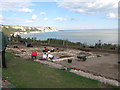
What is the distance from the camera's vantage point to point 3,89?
626 cm

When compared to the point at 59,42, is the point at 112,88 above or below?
below

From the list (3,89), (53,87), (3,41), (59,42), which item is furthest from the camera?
(59,42)

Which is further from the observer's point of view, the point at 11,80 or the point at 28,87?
the point at 11,80

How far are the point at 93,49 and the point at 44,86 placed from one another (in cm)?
1902

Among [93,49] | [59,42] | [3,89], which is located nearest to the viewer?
[3,89]

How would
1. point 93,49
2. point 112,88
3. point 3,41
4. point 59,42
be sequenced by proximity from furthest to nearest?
point 59,42
point 93,49
point 3,41
point 112,88

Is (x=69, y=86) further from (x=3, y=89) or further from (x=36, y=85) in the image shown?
(x=3, y=89)

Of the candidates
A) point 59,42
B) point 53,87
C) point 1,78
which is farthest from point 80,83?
point 59,42

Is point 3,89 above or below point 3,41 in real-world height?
below

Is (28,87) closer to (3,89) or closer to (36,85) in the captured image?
(36,85)

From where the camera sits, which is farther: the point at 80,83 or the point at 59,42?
the point at 59,42

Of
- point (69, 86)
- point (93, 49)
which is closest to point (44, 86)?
point (69, 86)

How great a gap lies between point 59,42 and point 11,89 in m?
25.8

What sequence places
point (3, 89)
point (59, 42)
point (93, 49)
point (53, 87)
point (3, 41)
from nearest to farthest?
point (3, 89)
point (53, 87)
point (3, 41)
point (93, 49)
point (59, 42)
